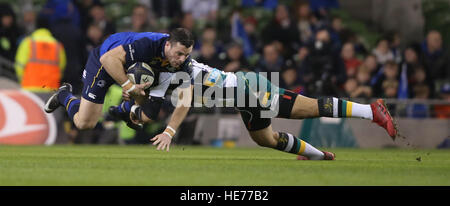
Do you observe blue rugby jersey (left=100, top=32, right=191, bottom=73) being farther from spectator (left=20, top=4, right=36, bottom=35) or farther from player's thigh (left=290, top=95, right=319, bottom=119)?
spectator (left=20, top=4, right=36, bottom=35)

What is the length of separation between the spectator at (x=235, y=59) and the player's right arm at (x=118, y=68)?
6915 mm

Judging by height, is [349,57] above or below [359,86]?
above

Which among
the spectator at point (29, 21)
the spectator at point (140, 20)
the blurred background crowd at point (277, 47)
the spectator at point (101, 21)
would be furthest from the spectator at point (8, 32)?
the spectator at point (140, 20)

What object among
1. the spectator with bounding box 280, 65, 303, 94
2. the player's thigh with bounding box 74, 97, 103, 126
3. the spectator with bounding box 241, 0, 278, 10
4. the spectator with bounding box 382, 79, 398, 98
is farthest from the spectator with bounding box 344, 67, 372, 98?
the player's thigh with bounding box 74, 97, 103, 126

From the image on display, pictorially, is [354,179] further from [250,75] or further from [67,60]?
[67,60]

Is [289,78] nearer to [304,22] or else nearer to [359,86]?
[359,86]

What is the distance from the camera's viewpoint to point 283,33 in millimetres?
19297

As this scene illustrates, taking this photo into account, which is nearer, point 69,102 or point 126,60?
point 126,60

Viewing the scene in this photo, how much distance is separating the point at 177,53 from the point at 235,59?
7618 millimetres

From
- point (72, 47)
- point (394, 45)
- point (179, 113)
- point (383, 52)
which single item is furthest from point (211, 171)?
point (394, 45)

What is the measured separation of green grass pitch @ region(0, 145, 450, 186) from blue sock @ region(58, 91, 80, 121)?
2.26 feet

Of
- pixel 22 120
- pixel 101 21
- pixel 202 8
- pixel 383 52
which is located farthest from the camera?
pixel 202 8

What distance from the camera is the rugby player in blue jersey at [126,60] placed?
10.1 metres
